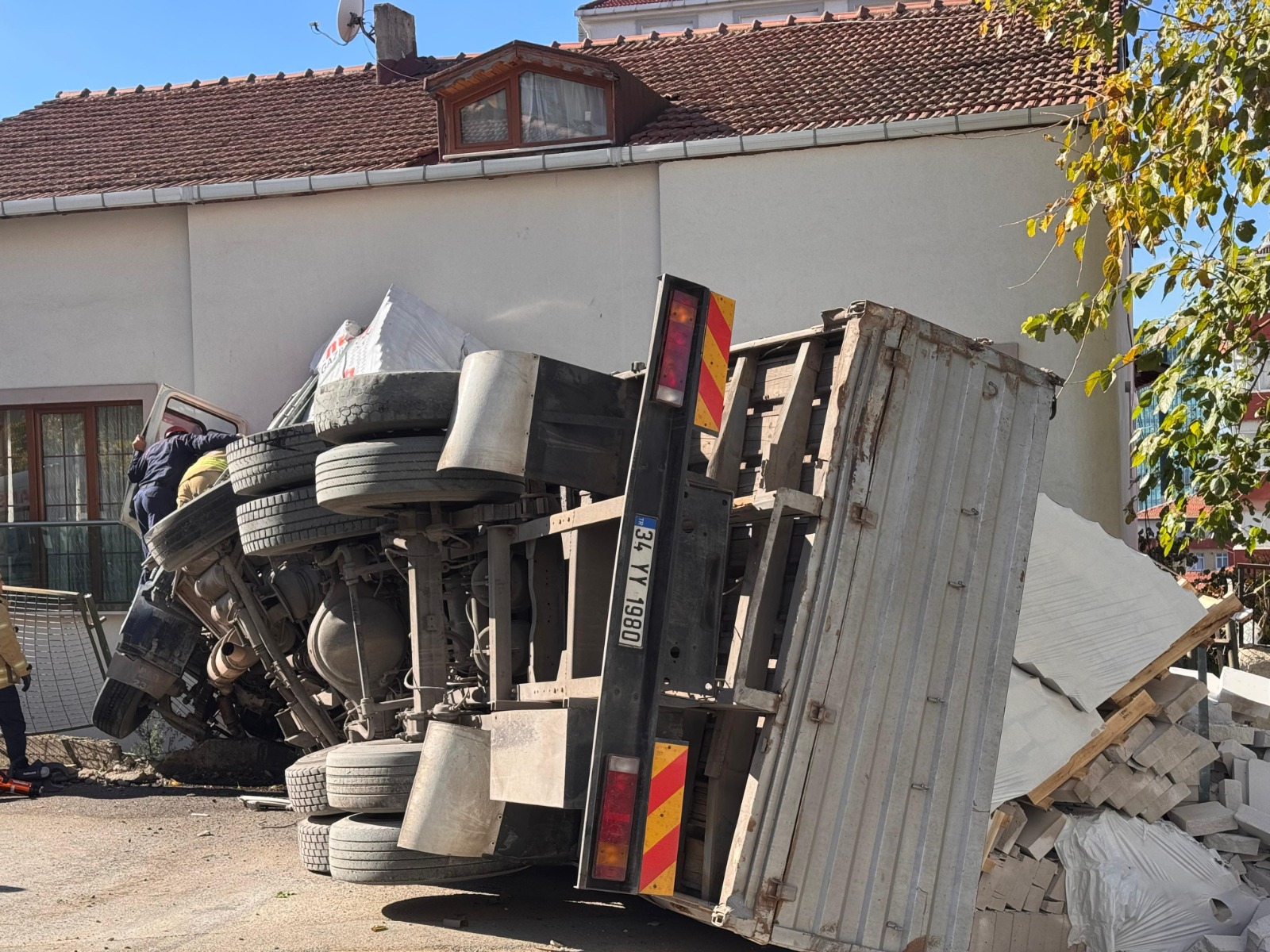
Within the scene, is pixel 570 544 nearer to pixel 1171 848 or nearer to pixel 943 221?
pixel 1171 848

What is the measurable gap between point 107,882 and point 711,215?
26.1ft

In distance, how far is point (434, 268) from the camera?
42.2 ft

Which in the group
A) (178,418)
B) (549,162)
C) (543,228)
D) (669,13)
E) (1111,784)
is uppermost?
(669,13)

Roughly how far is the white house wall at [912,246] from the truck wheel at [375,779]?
714 centimetres

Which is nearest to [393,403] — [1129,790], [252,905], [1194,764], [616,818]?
[616,818]

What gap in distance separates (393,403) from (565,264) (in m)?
7.44

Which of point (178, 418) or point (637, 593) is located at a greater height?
point (178, 418)

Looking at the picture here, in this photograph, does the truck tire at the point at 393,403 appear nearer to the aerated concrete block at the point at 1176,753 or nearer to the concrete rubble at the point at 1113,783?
the concrete rubble at the point at 1113,783

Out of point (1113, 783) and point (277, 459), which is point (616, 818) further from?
point (277, 459)

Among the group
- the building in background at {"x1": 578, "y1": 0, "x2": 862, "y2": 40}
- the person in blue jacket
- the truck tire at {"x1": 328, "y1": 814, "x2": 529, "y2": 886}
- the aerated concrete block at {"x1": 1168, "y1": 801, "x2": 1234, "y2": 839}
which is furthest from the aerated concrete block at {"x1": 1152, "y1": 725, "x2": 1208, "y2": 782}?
the building in background at {"x1": 578, "y1": 0, "x2": 862, "y2": 40}

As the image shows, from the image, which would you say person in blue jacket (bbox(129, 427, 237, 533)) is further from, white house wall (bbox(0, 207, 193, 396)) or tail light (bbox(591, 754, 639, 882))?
tail light (bbox(591, 754, 639, 882))

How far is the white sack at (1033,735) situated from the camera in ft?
17.5

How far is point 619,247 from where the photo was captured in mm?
12445

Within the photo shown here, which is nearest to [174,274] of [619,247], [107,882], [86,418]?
[86,418]
